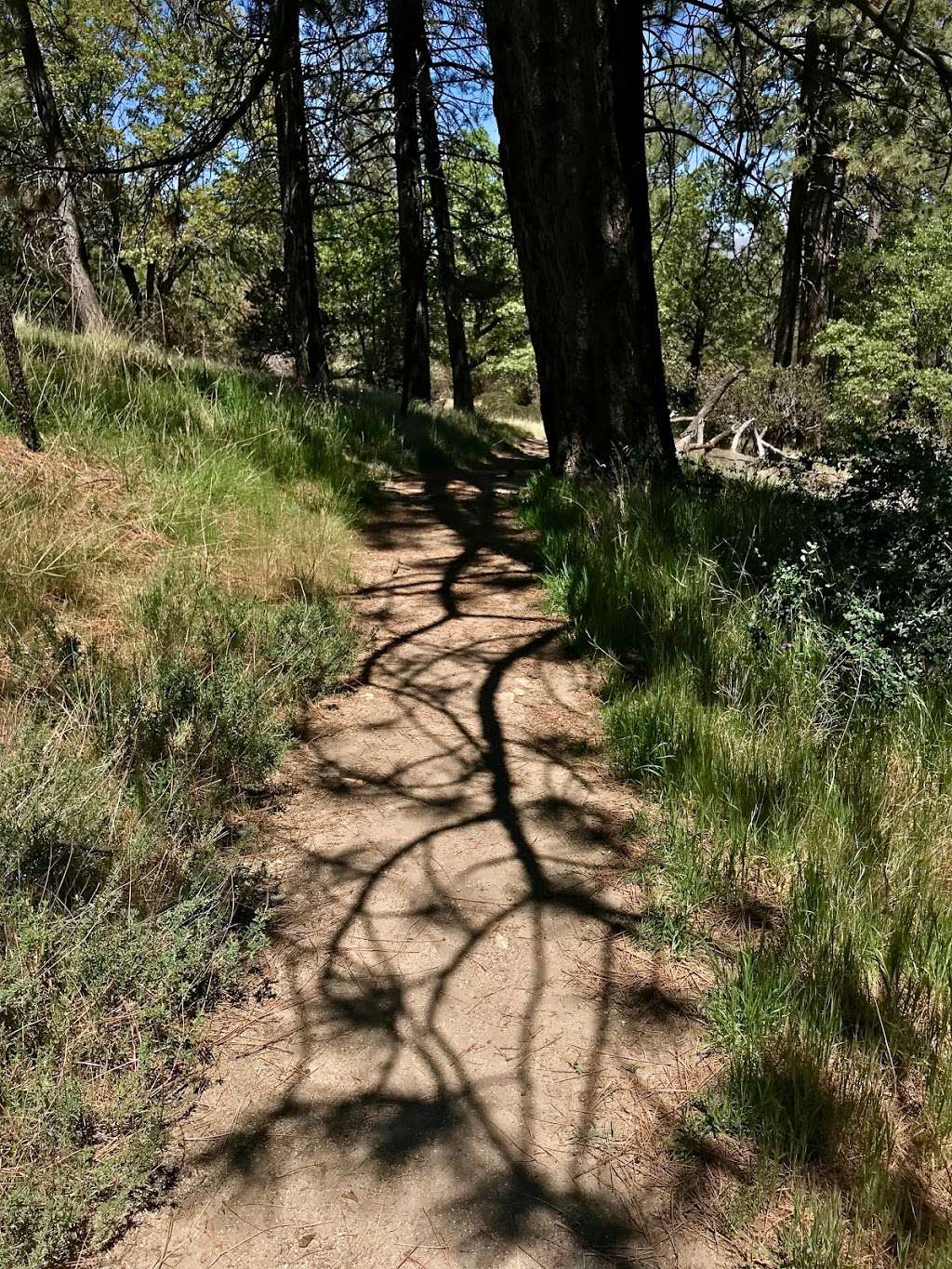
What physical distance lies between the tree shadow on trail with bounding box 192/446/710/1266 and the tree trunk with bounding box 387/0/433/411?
25.4ft

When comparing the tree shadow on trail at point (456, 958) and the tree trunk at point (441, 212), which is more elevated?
the tree trunk at point (441, 212)

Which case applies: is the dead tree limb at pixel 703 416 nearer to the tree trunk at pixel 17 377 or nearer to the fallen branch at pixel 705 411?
the fallen branch at pixel 705 411

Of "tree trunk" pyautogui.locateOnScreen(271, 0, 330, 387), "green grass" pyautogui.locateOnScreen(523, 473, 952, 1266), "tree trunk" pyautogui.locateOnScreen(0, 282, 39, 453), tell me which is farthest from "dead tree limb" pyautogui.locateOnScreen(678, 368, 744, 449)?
"tree trunk" pyautogui.locateOnScreen(0, 282, 39, 453)

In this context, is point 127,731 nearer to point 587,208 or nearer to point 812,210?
point 587,208

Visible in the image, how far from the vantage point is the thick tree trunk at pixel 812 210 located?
6.55 metres

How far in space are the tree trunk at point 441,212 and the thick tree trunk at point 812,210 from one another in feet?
13.8

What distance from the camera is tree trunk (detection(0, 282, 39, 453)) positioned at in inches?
163

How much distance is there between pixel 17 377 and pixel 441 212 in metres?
12.0

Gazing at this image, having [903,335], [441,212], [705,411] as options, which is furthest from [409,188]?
[903,335]

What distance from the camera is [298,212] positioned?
28.5 feet

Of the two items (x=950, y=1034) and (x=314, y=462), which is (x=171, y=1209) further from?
(x=314, y=462)

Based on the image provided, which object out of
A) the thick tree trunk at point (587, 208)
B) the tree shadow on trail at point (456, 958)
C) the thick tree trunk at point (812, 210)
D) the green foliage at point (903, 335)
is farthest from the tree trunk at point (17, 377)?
the green foliage at point (903, 335)

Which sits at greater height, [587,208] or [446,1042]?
[587,208]

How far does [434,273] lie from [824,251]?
9069mm
